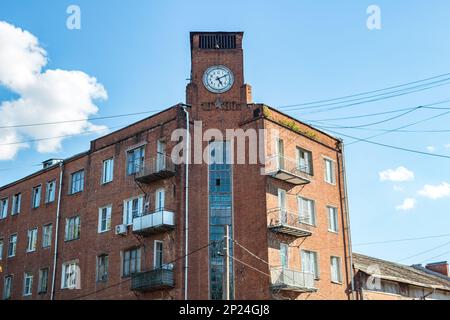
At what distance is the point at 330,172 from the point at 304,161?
287 centimetres

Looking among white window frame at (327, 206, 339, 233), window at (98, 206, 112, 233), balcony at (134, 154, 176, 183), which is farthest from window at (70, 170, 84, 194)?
white window frame at (327, 206, 339, 233)

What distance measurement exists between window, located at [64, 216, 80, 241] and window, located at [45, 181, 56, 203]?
3.20 meters

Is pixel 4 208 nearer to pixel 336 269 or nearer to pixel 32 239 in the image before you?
pixel 32 239

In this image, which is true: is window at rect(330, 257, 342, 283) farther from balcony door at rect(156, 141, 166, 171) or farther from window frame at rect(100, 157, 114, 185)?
window frame at rect(100, 157, 114, 185)

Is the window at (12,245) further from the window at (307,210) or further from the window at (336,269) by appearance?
the window at (336,269)

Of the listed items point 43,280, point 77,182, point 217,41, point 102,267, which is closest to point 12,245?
point 43,280

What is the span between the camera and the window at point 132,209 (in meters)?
34.2

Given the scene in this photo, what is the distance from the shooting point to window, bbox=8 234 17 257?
143 feet

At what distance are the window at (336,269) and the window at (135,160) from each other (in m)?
13.2

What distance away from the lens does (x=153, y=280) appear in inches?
1212
